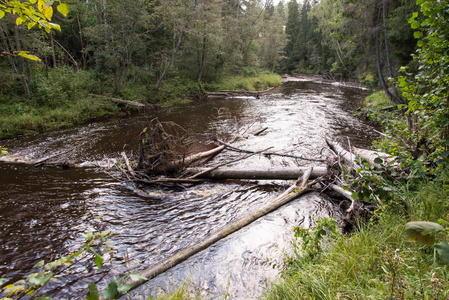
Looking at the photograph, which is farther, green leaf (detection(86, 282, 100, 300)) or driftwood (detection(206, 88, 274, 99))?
driftwood (detection(206, 88, 274, 99))

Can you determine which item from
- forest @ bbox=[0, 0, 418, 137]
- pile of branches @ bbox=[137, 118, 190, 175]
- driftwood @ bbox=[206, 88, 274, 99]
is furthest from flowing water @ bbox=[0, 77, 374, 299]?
driftwood @ bbox=[206, 88, 274, 99]

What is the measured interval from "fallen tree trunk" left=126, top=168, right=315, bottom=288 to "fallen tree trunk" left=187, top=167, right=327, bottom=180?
25cm

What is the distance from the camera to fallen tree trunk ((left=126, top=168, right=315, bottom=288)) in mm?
3321

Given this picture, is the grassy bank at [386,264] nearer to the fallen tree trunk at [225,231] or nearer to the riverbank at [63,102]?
the fallen tree trunk at [225,231]

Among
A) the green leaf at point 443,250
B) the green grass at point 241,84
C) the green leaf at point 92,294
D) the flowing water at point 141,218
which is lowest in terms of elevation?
the flowing water at point 141,218

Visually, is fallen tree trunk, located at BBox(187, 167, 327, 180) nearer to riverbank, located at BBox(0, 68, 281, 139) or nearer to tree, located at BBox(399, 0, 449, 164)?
tree, located at BBox(399, 0, 449, 164)

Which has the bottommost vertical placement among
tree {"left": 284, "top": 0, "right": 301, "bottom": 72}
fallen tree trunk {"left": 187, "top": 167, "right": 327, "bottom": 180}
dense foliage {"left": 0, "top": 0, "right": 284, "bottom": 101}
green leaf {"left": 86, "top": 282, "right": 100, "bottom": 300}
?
fallen tree trunk {"left": 187, "top": 167, "right": 327, "bottom": 180}

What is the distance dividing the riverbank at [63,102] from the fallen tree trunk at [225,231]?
10902 millimetres

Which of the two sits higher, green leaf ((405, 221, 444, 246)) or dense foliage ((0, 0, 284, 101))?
dense foliage ((0, 0, 284, 101))

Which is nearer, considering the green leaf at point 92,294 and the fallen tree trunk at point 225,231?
the green leaf at point 92,294

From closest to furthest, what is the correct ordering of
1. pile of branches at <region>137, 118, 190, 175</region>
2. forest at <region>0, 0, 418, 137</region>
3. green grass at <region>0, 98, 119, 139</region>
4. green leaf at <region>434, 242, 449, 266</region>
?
green leaf at <region>434, 242, 449, 266</region> < pile of branches at <region>137, 118, 190, 175</region> < green grass at <region>0, 98, 119, 139</region> < forest at <region>0, 0, 418, 137</region>

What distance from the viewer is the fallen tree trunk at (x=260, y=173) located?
5.94m

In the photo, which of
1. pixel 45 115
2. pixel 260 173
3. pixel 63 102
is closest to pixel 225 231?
pixel 260 173

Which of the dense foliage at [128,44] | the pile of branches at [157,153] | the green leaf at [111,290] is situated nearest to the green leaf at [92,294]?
the green leaf at [111,290]
